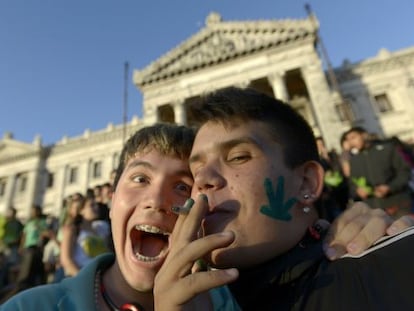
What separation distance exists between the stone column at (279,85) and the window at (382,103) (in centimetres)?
889

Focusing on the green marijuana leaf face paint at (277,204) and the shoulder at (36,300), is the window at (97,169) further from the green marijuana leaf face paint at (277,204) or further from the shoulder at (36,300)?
the green marijuana leaf face paint at (277,204)

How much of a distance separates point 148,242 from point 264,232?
1.34 m

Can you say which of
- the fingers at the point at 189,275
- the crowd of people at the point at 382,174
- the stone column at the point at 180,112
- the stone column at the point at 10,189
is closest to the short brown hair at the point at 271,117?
the fingers at the point at 189,275

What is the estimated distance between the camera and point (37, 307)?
173 centimetres

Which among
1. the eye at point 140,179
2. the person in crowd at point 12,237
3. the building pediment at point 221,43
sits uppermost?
the building pediment at point 221,43

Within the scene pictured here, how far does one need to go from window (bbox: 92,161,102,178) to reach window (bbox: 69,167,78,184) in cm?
225

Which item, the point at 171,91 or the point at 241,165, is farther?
the point at 171,91

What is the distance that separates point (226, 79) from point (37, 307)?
89.7ft

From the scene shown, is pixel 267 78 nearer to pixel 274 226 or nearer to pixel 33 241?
pixel 33 241

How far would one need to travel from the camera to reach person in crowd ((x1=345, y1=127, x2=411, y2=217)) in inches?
200

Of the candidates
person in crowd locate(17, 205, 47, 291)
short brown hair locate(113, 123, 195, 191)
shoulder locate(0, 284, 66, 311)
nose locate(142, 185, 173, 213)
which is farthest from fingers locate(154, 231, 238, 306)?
person in crowd locate(17, 205, 47, 291)

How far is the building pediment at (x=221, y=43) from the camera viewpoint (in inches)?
1073

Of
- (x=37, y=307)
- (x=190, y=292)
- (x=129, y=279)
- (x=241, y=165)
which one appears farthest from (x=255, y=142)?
(x=37, y=307)

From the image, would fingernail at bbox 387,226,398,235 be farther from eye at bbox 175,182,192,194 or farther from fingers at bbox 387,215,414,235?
eye at bbox 175,182,192,194
